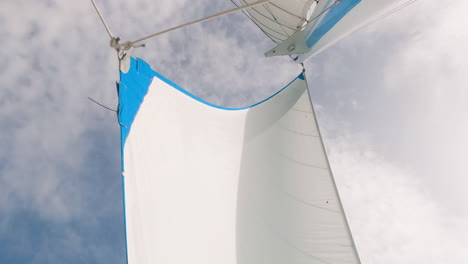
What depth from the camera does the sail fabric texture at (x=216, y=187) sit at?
2691 millimetres

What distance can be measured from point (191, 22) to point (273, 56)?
3770mm

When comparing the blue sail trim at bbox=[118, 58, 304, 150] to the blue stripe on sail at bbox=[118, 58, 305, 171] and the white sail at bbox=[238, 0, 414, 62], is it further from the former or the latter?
the white sail at bbox=[238, 0, 414, 62]

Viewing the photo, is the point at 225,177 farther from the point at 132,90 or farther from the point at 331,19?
the point at 331,19

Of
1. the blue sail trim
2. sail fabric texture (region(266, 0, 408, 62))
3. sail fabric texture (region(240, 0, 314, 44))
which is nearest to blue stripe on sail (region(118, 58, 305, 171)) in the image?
the blue sail trim

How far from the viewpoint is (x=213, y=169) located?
3695mm

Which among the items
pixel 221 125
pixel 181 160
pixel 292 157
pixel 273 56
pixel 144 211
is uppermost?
pixel 273 56

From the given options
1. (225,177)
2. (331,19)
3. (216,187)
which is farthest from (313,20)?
(216,187)

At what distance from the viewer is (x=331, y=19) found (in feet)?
15.8

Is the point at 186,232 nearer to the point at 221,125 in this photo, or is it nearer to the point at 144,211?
the point at 144,211

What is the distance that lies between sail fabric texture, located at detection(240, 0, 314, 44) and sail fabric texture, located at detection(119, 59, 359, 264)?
2.78 metres

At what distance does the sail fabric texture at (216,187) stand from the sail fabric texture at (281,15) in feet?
9.14

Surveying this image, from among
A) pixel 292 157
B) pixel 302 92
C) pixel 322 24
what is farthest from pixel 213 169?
pixel 322 24

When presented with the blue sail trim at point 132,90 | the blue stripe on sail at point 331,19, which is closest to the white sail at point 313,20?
the blue stripe on sail at point 331,19

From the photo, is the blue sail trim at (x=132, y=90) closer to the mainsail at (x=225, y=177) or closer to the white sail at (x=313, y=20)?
the mainsail at (x=225, y=177)
